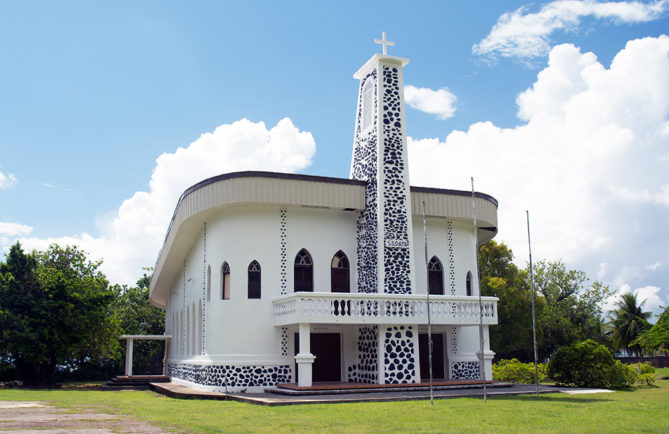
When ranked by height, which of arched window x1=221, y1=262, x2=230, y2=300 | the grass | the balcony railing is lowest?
the grass

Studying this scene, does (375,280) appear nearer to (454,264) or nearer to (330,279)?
(330,279)

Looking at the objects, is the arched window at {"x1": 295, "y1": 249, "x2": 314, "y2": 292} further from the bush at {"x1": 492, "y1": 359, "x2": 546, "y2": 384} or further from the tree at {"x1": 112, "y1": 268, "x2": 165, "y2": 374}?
the tree at {"x1": 112, "y1": 268, "x2": 165, "y2": 374}

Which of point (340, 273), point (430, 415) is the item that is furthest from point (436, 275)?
point (430, 415)

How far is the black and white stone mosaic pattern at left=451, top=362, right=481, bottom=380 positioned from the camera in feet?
74.7

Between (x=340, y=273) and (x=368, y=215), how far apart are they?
2.31 metres

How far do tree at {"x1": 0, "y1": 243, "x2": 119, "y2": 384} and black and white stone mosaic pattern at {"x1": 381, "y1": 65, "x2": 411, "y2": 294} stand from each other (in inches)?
611

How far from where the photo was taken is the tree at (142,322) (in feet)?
145

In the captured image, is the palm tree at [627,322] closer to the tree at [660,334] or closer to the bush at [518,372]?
the tree at [660,334]

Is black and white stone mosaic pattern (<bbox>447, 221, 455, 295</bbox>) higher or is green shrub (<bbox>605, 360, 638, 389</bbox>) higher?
black and white stone mosaic pattern (<bbox>447, 221, 455, 295</bbox>)

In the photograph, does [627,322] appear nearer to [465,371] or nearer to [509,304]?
[509,304]

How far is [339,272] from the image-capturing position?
879 inches

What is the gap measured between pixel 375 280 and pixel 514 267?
21.9 m

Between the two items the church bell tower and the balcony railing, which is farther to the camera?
the church bell tower

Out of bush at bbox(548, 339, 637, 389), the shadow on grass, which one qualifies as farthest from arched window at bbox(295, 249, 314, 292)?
bush at bbox(548, 339, 637, 389)
